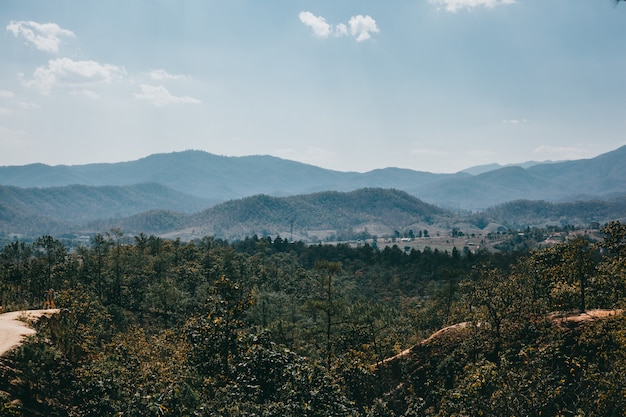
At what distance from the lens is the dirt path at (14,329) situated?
22.9 metres

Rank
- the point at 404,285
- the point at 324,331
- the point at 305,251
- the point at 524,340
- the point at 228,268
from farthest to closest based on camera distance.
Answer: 1. the point at 305,251
2. the point at 404,285
3. the point at 228,268
4. the point at 324,331
5. the point at 524,340

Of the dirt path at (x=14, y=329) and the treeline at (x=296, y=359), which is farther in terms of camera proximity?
the dirt path at (x=14, y=329)

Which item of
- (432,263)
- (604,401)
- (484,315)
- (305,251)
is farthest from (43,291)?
(305,251)

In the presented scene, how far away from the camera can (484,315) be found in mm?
34938

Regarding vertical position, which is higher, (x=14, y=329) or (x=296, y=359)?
(x=14, y=329)

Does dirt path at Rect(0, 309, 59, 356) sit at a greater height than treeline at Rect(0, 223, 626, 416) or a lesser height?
greater

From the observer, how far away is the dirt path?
22859 millimetres

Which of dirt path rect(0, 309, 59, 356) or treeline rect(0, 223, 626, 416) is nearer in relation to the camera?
treeline rect(0, 223, 626, 416)

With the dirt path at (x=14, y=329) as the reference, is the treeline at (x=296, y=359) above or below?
below

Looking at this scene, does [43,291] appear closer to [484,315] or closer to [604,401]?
[484,315]

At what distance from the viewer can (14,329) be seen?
81.2 feet

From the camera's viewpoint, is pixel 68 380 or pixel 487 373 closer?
pixel 487 373

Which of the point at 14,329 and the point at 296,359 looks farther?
the point at 14,329

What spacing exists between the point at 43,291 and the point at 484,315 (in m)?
69.2
